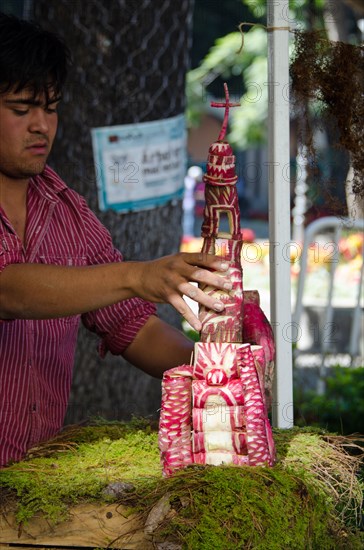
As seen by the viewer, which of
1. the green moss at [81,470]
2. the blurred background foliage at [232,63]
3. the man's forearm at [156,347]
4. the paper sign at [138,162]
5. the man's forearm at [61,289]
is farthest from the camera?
the blurred background foliage at [232,63]

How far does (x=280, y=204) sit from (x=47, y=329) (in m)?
0.76

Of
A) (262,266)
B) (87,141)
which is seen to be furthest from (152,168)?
(262,266)

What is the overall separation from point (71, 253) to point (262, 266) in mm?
8851

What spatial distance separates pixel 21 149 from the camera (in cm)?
249

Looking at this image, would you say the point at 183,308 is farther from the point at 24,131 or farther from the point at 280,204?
the point at 24,131

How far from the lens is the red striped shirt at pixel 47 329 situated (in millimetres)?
2498

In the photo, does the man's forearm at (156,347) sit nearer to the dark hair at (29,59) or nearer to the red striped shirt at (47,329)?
the red striped shirt at (47,329)

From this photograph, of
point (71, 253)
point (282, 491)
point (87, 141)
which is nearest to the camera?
point (282, 491)

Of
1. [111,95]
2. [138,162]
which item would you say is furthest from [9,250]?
[111,95]

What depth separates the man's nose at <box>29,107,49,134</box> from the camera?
2471 mm

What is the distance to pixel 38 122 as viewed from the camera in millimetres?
2475

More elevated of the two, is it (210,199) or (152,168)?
(152,168)

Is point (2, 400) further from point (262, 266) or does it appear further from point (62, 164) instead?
point (262, 266)

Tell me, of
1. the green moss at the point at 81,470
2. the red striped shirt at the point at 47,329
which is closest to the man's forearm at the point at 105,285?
the red striped shirt at the point at 47,329
